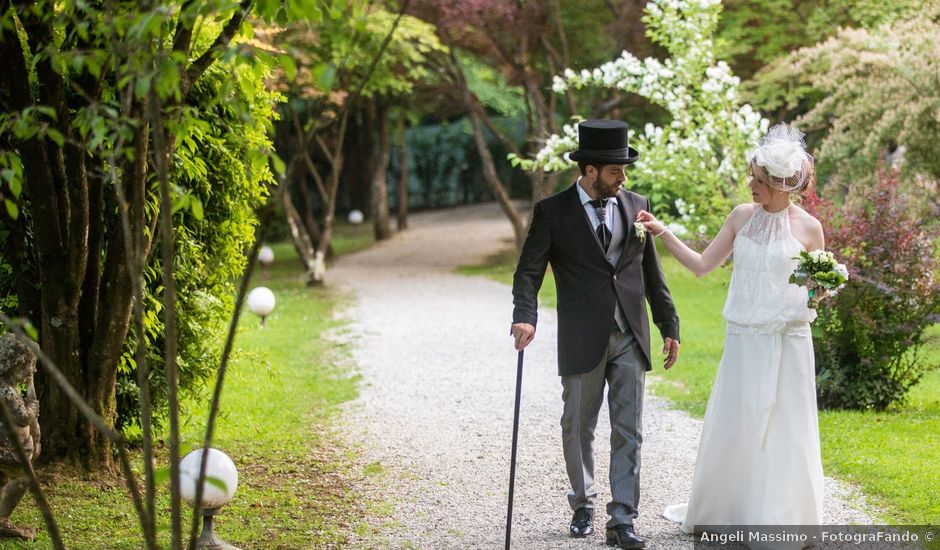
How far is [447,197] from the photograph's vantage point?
117ft

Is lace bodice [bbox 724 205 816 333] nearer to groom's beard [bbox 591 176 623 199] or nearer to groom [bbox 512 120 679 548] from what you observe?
groom [bbox 512 120 679 548]

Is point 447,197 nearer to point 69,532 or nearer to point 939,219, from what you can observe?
point 939,219

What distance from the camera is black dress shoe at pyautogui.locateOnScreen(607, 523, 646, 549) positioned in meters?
5.18

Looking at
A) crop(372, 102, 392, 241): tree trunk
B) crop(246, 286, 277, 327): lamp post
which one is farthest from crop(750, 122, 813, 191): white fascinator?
crop(372, 102, 392, 241): tree trunk

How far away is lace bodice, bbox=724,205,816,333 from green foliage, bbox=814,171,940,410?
124 inches

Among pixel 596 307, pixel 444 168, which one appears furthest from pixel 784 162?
pixel 444 168

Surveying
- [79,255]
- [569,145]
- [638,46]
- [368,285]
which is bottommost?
[368,285]

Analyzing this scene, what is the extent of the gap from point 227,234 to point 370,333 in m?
6.25

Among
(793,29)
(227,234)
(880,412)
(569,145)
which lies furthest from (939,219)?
(793,29)

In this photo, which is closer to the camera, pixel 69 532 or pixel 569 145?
pixel 69 532

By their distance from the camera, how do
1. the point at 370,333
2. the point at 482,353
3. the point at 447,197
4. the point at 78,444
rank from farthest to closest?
the point at 447,197 < the point at 370,333 < the point at 482,353 < the point at 78,444

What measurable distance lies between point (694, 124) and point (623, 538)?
638 centimetres

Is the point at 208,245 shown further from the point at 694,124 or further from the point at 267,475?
the point at 694,124

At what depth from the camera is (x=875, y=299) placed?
Result: 8.39 m
